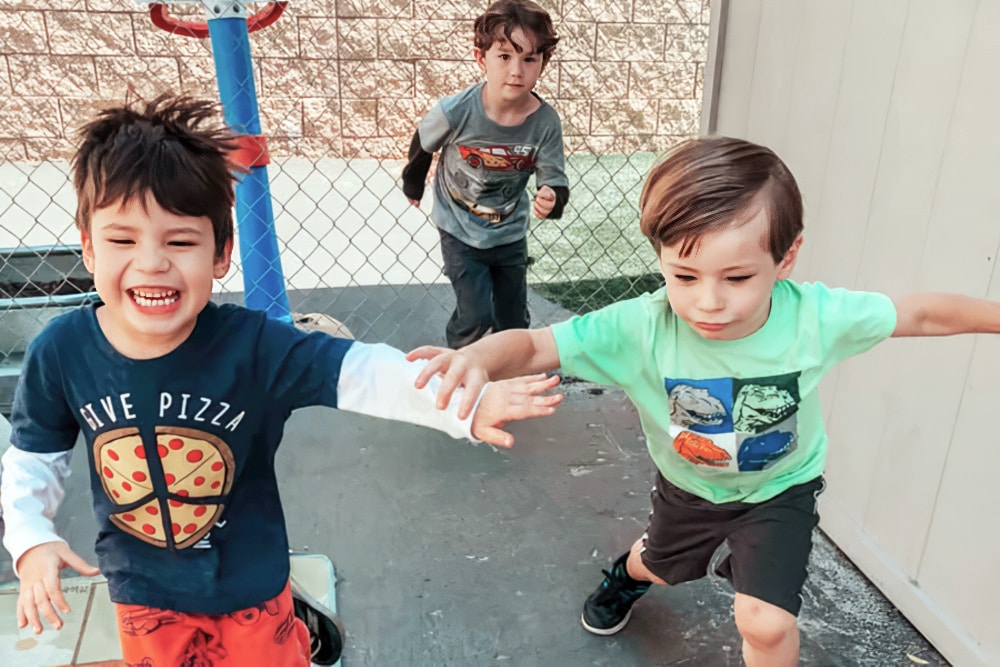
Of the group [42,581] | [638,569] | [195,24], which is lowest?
[638,569]

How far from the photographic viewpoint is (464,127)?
2.93 meters

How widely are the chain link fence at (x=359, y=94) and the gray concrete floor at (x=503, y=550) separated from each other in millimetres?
2051

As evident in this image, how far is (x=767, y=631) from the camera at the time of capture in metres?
1.61

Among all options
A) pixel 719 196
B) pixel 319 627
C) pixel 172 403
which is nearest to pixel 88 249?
pixel 172 403

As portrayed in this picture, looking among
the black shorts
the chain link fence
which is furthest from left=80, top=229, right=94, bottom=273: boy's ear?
the chain link fence

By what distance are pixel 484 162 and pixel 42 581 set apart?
6.54 ft

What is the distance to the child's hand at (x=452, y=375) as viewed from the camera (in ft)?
4.21

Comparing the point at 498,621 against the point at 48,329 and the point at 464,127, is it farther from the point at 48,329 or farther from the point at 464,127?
the point at 464,127

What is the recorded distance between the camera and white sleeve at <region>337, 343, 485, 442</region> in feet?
4.47

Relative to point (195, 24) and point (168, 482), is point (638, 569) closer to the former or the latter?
point (168, 482)

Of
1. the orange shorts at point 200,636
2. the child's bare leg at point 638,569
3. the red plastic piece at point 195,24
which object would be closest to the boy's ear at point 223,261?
the orange shorts at point 200,636

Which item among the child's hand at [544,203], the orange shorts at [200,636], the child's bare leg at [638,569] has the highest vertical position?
the child's hand at [544,203]

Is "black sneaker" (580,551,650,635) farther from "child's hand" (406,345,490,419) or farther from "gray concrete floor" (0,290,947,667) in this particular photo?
"child's hand" (406,345,490,419)

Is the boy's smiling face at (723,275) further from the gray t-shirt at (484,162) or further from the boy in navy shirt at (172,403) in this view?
the gray t-shirt at (484,162)
